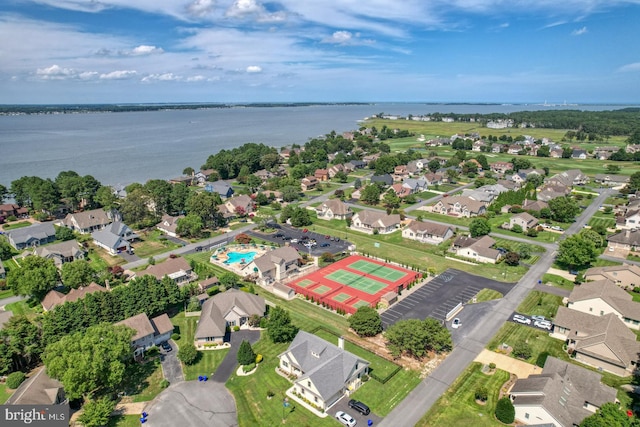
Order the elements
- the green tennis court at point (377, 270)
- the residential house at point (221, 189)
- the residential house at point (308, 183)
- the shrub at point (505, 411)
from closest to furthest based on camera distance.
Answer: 1. the shrub at point (505, 411)
2. the green tennis court at point (377, 270)
3. the residential house at point (221, 189)
4. the residential house at point (308, 183)

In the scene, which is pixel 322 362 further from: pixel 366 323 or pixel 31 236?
pixel 31 236

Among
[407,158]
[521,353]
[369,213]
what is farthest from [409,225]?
[407,158]

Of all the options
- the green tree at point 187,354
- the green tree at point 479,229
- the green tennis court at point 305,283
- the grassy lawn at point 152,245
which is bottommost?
the green tennis court at point 305,283

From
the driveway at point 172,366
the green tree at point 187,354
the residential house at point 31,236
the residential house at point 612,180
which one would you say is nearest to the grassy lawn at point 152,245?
the residential house at point 31,236

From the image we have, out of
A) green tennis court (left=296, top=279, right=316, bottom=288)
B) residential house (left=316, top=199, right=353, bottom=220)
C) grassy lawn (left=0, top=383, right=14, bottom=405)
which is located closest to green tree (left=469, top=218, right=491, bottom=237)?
residential house (left=316, top=199, right=353, bottom=220)

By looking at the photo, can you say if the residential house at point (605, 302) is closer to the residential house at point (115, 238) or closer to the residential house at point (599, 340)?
the residential house at point (599, 340)

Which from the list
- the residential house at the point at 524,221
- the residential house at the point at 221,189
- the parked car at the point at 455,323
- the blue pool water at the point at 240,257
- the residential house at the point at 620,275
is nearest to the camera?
the parked car at the point at 455,323

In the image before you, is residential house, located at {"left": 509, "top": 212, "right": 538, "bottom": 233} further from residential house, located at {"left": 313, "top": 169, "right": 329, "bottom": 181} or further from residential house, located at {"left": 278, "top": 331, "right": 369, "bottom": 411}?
residential house, located at {"left": 313, "top": 169, "right": 329, "bottom": 181}

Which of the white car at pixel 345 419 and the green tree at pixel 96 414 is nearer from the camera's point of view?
the green tree at pixel 96 414
